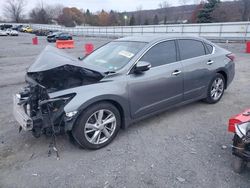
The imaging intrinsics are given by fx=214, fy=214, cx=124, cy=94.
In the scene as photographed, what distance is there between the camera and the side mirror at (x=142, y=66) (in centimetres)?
343

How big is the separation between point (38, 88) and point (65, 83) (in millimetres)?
375

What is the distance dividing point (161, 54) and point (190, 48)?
2.86 feet

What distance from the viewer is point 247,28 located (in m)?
21.5

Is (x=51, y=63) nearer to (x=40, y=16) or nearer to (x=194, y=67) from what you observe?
(x=194, y=67)

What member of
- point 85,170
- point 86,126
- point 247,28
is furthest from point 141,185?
point 247,28

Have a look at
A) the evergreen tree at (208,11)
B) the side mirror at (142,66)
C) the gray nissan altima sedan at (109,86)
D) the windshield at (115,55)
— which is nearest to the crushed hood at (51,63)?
the gray nissan altima sedan at (109,86)

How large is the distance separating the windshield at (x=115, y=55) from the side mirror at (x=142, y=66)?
22 cm

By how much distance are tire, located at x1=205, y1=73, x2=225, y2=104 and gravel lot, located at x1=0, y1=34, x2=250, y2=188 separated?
639 mm

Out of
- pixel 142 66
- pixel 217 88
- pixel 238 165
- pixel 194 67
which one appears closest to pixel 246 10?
pixel 217 88

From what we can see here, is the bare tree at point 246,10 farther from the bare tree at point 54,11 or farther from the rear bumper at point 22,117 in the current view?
the bare tree at point 54,11

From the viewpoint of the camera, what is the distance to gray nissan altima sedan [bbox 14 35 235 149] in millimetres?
2957

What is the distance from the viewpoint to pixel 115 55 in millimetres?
3873

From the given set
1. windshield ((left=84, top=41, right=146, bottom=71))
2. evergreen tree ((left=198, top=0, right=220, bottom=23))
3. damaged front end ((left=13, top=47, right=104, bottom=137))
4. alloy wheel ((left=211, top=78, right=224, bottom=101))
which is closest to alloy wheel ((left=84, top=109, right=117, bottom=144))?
damaged front end ((left=13, top=47, right=104, bottom=137))

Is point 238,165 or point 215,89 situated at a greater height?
point 215,89
